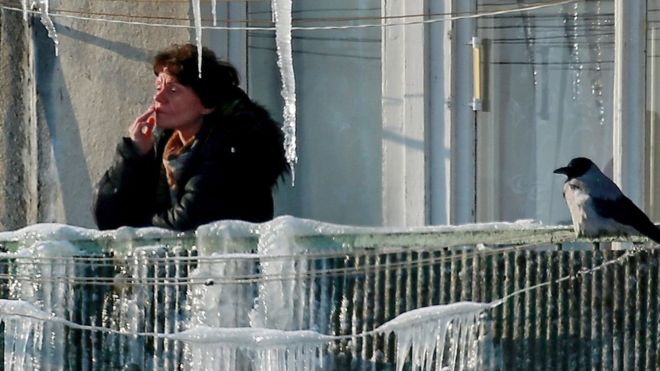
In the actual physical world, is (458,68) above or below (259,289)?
above

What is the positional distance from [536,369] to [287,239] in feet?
4.86

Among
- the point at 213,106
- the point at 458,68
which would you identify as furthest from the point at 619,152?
the point at 213,106

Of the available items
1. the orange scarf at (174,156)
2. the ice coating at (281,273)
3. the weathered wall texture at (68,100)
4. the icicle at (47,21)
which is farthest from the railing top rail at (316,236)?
the icicle at (47,21)

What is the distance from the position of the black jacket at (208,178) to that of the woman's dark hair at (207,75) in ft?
0.24

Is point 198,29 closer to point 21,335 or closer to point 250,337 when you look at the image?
point 250,337

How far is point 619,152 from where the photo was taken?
15352mm

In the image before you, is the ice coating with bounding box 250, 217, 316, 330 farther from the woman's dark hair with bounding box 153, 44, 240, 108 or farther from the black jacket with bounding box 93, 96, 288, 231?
the woman's dark hair with bounding box 153, 44, 240, 108

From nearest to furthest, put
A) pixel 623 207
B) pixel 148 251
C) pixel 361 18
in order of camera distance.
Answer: pixel 623 207
pixel 148 251
pixel 361 18

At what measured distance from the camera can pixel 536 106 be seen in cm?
1584

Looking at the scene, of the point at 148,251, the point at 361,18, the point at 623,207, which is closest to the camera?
the point at 623,207

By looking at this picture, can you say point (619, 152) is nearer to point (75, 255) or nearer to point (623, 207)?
point (623, 207)

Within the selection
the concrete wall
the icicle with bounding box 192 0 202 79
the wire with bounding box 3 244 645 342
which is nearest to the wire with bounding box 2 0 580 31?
the concrete wall

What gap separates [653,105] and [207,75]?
232 centimetres

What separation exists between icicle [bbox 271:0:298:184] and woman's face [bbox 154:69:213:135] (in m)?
0.44
